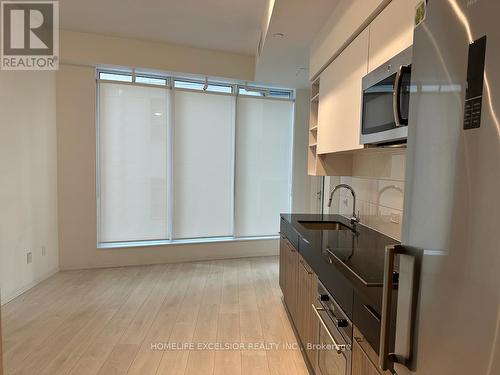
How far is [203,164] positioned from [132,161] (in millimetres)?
1075

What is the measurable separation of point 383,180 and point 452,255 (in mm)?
1848

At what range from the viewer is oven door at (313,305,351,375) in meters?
1.36

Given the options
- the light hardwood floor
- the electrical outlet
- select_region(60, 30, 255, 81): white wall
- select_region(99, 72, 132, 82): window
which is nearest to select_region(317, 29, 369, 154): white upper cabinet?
the electrical outlet

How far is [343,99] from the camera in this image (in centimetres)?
217

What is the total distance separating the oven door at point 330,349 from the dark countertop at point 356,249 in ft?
1.03

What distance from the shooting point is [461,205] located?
0.65 meters

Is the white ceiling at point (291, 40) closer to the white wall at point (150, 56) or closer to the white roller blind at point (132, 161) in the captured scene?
the white wall at point (150, 56)

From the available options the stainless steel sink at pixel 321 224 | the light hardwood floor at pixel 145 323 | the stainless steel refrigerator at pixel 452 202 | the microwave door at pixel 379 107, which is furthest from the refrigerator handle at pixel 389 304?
the stainless steel sink at pixel 321 224

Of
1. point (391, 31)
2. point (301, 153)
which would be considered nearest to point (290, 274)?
point (391, 31)

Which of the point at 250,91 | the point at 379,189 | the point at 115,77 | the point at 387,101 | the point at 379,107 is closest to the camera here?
the point at 387,101

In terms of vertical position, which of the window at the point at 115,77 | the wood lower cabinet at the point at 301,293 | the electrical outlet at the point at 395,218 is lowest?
the wood lower cabinet at the point at 301,293

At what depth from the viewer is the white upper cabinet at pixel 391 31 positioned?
134 cm

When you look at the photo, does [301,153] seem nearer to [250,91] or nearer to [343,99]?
[250,91]

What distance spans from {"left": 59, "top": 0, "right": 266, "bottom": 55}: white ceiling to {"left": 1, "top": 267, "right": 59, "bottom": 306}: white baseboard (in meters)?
3.22
